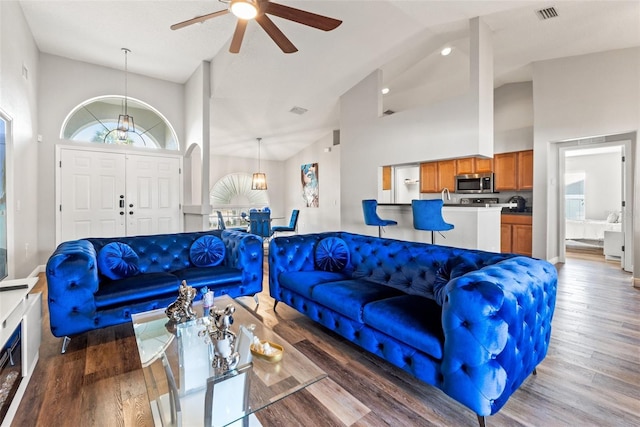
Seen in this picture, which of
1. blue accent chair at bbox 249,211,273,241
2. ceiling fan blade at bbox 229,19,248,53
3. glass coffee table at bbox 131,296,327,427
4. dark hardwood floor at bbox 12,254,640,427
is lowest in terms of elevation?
dark hardwood floor at bbox 12,254,640,427

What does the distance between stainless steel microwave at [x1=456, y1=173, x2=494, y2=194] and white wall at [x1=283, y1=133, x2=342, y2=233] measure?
9.31ft

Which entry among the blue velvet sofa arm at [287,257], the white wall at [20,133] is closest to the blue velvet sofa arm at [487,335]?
the blue velvet sofa arm at [287,257]

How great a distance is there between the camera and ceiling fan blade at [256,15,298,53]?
2678mm

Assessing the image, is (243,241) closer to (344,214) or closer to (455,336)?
(455,336)

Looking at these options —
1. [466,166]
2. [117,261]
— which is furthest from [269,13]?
[466,166]

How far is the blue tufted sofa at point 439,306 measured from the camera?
1.40 metres

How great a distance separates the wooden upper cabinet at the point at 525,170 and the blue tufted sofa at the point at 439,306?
454 cm

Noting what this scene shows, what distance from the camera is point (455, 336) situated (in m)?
1.46

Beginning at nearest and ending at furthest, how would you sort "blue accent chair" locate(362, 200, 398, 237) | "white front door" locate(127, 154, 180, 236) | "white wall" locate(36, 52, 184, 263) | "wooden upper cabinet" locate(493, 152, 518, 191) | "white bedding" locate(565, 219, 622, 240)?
"blue accent chair" locate(362, 200, 398, 237) < "white wall" locate(36, 52, 184, 263) < "white front door" locate(127, 154, 180, 236) < "wooden upper cabinet" locate(493, 152, 518, 191) < "white bedding" locate(565, 219, 622, 240)

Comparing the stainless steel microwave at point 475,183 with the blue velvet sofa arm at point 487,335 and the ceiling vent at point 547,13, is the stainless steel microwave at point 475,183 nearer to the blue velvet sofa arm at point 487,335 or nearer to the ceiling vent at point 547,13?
the ceiling vent at point 547,13

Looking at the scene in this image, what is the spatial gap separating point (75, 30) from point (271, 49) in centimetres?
279

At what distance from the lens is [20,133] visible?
3889mm

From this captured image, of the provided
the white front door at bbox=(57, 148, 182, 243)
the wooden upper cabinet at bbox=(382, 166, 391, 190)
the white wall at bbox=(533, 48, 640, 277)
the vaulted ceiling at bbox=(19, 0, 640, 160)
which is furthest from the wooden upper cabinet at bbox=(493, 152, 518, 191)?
the white front door at bbox=(57, 148, 182, 243)

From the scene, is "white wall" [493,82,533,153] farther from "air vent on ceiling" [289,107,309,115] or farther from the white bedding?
"air vent on ceiling" [289,107,309,115]
